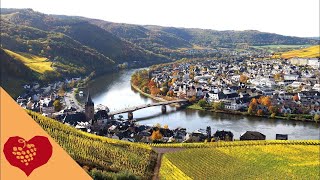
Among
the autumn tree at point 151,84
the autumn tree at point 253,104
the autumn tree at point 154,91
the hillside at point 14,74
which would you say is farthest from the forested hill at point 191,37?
the autumn tree at point 253,104

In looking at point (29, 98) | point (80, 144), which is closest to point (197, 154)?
point (80, 144)

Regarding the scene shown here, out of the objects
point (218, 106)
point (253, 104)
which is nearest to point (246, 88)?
point (218, 106)

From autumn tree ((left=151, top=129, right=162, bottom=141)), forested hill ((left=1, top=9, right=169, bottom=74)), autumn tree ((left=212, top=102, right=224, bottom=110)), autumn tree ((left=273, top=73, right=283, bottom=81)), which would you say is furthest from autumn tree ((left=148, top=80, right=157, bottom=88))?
autumn tree ((left=151, top=129, right=162, bottom=141))

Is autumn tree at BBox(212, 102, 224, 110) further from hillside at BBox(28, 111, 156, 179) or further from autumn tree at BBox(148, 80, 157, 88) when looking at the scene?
hillside at BBox(28, 111, 156, 179)

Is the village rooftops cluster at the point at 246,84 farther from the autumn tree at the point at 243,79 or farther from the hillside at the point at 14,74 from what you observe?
the hillside at the point at 14,74

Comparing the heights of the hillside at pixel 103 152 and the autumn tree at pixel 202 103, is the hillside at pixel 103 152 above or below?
→ above

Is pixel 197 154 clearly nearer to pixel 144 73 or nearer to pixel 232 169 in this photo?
pixel 232 169

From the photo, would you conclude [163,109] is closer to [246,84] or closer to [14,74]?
[246,84]
